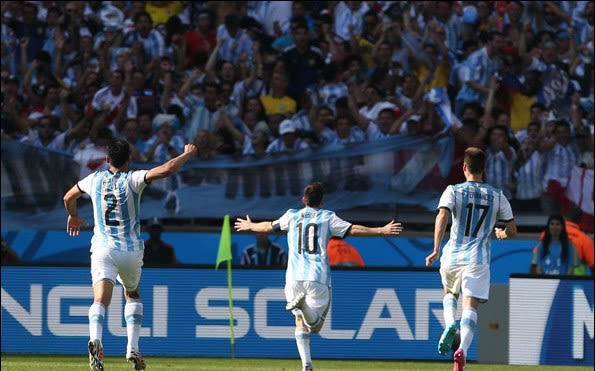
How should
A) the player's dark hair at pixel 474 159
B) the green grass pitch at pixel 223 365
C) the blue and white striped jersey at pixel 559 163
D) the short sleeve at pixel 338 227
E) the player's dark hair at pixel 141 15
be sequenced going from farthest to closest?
1. the player's dark hair at pixel 141 15
2. the blue and white striped jersey at pixel 559 163
3. the green grass pitch at pixel 223 365
4. the short sleeve at pixel 338 227
5. the player's dark hair at pixel 474 159

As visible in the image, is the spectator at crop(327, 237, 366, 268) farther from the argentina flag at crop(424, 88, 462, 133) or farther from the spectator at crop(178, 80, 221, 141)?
the spectator at crop(178, 80, 221, 141)

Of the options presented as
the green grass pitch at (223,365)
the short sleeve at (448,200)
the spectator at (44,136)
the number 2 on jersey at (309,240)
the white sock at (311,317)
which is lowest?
the green grass pitch at (223,365)

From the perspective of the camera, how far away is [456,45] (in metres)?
21.8

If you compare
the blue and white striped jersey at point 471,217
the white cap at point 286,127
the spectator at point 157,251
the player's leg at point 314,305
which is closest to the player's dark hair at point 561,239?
the white cap at point 286,127

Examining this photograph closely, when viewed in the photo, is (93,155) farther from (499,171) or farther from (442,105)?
(499,171)

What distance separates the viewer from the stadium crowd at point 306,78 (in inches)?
773

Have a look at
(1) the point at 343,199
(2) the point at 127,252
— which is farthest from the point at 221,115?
(2) the point at 127,252

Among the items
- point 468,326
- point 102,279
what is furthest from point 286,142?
point 468,326

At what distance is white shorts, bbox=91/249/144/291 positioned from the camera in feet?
39.0

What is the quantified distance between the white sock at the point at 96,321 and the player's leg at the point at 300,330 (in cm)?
188

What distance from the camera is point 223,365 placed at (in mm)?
15727

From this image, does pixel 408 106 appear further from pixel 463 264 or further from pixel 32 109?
pixel 463 264

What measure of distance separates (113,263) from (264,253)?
6835 mm

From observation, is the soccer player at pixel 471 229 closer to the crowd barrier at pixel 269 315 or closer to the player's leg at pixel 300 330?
the player's leg at pixel 300 330
